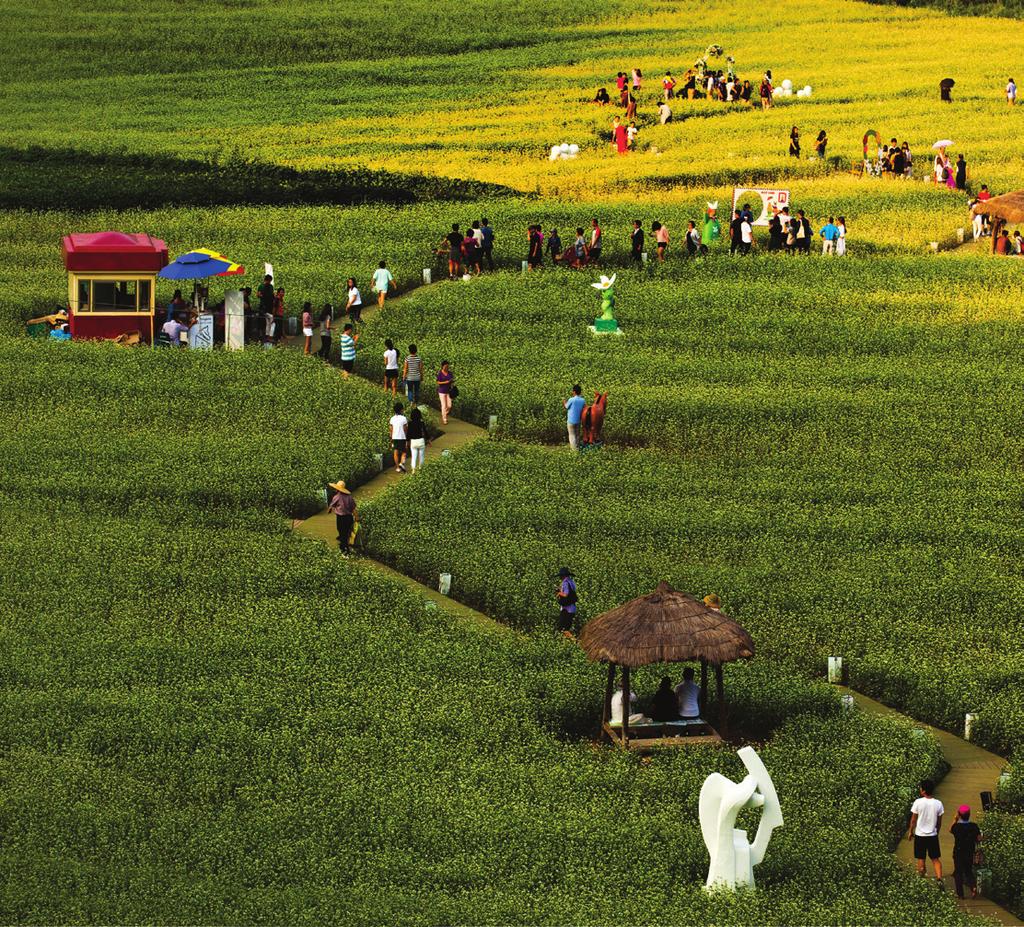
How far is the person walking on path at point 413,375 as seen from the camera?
46469 millimetres

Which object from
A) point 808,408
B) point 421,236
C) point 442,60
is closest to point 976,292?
point 808,408

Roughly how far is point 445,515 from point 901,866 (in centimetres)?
1589

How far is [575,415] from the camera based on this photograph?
43906mm

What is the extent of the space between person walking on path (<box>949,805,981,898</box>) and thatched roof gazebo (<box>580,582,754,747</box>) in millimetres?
4493

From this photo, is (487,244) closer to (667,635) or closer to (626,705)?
(626,705)

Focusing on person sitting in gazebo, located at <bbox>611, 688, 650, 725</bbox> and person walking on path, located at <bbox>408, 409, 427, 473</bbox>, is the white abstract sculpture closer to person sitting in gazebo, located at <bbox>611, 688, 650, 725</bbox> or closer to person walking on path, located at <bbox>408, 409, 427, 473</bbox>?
person sitting in gazebo, located at <bbox>611, 688, 650, 725</bbox>

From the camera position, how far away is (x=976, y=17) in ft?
368

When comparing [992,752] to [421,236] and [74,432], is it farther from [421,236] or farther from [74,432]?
[421,236]

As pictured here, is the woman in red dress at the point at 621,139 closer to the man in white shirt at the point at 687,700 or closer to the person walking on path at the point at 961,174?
the person walking on path at the point at 961,174

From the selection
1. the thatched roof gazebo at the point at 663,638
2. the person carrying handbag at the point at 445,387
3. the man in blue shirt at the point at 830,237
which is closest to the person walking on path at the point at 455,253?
the man in blue shirt at the point at 830,237

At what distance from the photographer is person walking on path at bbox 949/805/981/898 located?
1016 inches

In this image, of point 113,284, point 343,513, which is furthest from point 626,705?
point 113,284

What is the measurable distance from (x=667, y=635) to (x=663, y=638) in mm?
91

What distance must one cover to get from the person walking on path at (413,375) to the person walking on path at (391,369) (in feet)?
2.16
